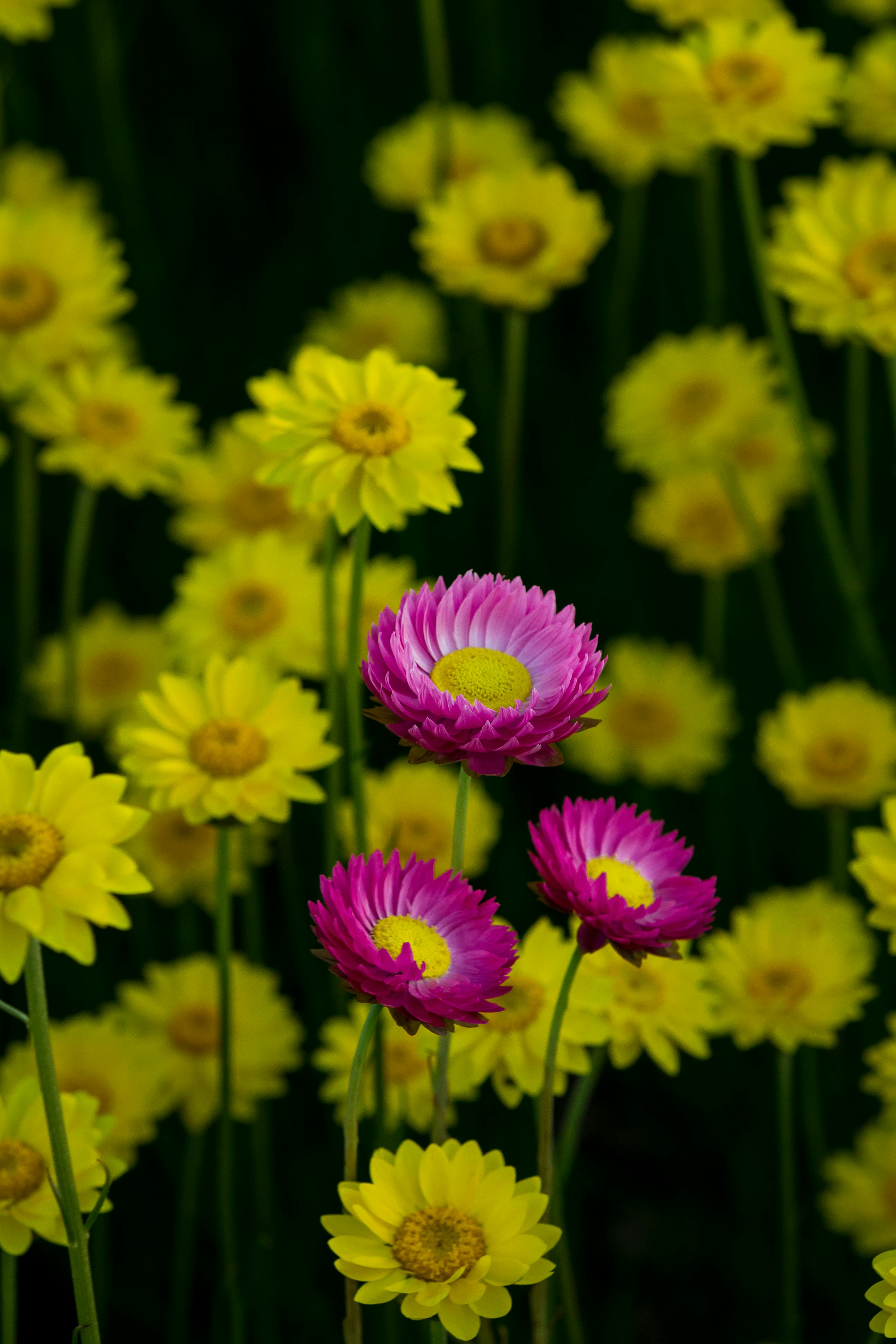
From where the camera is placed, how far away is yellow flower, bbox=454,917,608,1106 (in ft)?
3.38

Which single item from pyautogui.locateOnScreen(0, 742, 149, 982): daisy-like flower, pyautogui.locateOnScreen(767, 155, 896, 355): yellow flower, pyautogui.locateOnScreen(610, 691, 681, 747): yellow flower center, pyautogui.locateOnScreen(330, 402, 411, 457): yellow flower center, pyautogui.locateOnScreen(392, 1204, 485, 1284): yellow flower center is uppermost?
pyautogui.locateOnScreen(767, 155, 896, 355): yellow flower

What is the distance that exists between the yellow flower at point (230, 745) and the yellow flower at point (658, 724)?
2.19 feet

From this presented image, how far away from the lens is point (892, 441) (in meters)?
2.40

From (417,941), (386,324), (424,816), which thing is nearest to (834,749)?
(424,816)

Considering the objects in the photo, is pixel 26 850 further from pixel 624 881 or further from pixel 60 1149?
pixel 624 881

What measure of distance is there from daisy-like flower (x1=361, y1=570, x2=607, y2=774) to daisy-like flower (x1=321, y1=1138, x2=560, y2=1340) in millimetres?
212

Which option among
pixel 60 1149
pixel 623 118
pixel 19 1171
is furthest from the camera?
pixel 623 118

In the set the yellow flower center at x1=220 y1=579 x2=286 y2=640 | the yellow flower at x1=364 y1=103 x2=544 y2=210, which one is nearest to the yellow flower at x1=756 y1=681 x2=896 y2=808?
the yellow flower center at x1=220 y1=579 x2=286 y2=640

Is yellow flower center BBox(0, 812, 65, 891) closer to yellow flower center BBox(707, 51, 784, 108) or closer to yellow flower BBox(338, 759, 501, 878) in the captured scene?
yellow flower BBox(338, 759, 501, 878)

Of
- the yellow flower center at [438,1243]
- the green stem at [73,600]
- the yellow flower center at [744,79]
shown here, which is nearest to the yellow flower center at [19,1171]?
the yellow flower center at [438,1243]

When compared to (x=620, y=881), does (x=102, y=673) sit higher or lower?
lower

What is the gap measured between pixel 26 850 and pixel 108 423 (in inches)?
35.4

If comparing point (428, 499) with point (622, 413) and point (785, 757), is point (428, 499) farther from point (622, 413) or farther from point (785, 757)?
point (622, 413)

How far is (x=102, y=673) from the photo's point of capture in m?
1.83
